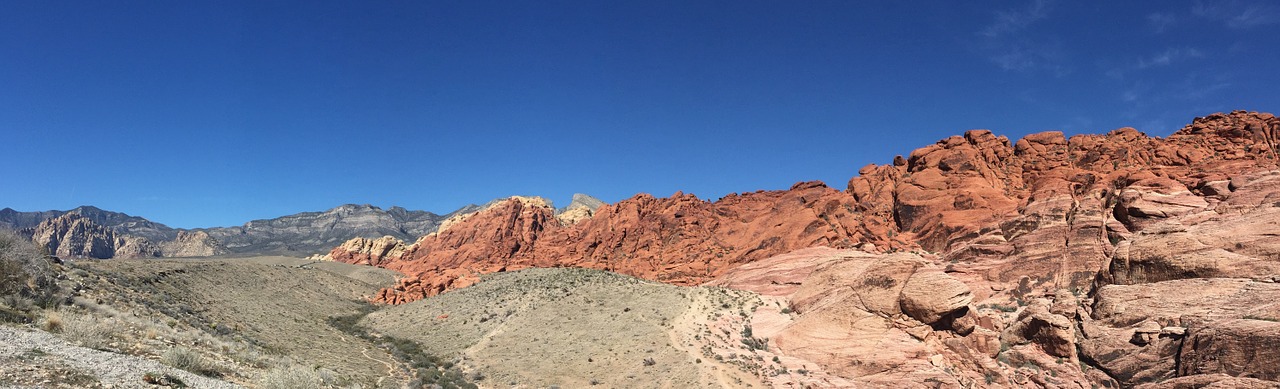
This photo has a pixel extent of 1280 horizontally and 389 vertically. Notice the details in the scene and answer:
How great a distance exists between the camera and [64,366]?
41.8 ft

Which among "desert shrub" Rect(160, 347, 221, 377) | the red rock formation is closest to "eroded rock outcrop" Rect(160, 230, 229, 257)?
the red rock formation

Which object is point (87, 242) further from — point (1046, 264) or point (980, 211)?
point (1046, 264)

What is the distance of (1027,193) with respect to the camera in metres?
38.5

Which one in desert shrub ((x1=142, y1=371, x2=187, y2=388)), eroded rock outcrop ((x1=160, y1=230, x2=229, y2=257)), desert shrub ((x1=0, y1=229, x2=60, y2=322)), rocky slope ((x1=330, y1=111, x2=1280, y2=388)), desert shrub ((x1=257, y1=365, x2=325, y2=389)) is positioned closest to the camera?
desert shrub ((x1=142, y1=371, x2=187, y2=388))

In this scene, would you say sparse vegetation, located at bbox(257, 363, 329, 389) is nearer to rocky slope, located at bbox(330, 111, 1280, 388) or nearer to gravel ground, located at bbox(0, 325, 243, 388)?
gravel ground, located at bbox(0, 325, 243, 388)

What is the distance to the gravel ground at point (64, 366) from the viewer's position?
460 inches

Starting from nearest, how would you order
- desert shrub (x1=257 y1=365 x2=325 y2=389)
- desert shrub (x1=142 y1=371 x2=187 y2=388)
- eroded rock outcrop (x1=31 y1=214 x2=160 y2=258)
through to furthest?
desert shrub (x1=142 y1=371 x2=187 y2=388) → desert shrub (x1=257 y1=365 x2=325 y2=389) → eroded rock outcrop (x1=31 y1=214 x2=160 y2=258)

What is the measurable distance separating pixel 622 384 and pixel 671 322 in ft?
24.7

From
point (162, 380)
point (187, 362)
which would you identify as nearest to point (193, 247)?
point (187, 362)

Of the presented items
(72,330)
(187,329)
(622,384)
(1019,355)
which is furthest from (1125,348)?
(187,329)

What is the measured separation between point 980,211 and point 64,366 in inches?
1678

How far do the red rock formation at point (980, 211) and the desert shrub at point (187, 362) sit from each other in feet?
108

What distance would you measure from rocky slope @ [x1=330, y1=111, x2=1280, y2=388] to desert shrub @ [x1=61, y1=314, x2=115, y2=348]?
81.2 ft

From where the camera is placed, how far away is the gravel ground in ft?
38.3
